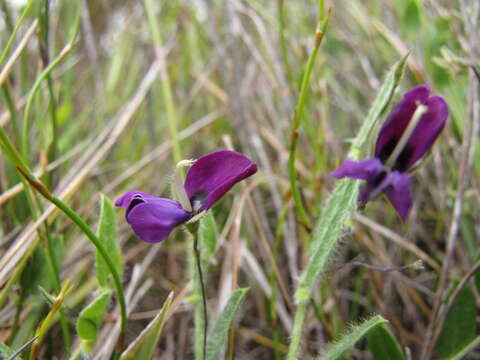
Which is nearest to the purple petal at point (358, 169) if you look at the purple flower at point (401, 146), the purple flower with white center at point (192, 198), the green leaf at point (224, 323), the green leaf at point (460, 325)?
the purple flower at point (401, 146)

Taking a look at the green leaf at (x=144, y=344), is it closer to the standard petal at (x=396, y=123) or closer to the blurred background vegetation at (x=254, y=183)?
the blurred background vegetation at (x=254, y=183)

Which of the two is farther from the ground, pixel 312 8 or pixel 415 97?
pixel 312 8

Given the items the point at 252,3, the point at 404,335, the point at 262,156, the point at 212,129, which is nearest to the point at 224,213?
the point at 262,156

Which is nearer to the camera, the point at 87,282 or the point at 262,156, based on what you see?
the point at 87,282

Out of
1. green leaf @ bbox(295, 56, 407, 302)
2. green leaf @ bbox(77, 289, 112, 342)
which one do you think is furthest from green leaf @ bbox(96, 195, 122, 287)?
green leaf @ bbox(295, 56, 407, 302)

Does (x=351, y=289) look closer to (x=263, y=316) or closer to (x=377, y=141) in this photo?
(x=263, y=316)

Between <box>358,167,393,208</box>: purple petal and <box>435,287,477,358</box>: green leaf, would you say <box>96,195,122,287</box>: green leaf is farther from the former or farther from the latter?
<box>435,287,477,358</box>: green leaf
